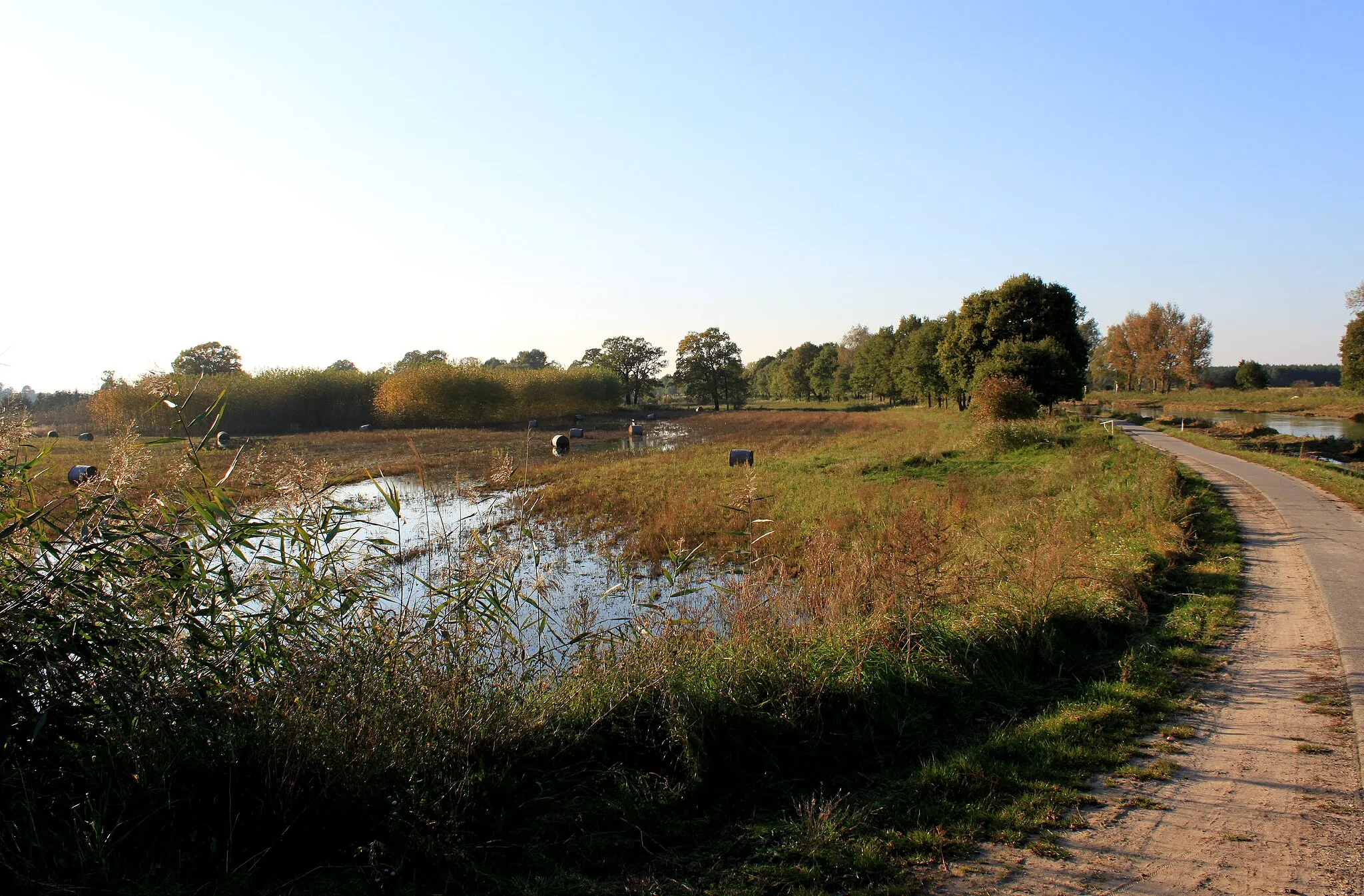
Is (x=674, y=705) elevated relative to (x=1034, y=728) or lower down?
elevated

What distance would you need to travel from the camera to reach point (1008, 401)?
94.6 ft

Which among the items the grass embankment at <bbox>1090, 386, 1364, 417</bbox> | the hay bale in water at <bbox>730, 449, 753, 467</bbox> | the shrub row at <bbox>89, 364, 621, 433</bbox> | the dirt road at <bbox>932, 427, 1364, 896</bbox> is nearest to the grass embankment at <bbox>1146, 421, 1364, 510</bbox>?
the dirt road at <bbox>932, 427, 1364, 896</bbox>

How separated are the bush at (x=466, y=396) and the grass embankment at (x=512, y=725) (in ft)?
186

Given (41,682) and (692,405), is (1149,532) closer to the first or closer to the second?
(41,682)

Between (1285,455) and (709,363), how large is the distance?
77.5 metres

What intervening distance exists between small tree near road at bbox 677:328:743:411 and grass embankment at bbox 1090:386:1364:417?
42.6 m

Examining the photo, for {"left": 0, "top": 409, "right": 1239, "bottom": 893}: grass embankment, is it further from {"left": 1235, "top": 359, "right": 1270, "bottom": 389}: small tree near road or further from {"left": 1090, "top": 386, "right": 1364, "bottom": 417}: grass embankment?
{"left": 1235, "top": 359, "right": 1270, "bottom": 389}: small tree near road

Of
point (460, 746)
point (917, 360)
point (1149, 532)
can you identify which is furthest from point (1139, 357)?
point (460, 746)

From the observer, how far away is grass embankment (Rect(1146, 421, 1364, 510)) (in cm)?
1453

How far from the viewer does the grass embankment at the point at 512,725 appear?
3307mm

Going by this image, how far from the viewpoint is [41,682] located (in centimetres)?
338

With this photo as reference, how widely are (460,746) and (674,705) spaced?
1.29 meters

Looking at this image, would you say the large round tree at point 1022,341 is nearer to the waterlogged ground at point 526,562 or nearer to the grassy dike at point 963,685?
the grassy dike at point 963,685

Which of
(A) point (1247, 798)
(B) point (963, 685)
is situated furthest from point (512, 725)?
(A) point (1247, 798)
